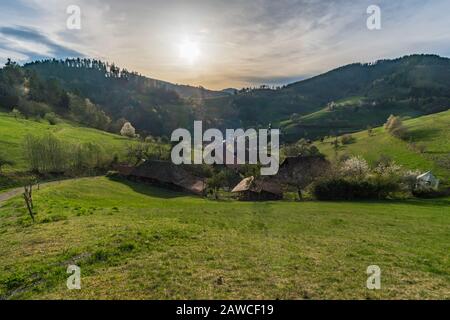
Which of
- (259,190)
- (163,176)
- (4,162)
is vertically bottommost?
(259,190)

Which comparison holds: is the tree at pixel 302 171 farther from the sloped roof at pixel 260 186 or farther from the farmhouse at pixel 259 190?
the farmhouse at pixel 259 190

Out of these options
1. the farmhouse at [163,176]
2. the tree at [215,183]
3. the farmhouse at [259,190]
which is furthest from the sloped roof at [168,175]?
the farmhouse at [259,190]

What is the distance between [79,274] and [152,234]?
23.1 ft

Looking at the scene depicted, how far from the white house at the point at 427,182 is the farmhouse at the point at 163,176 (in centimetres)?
5115

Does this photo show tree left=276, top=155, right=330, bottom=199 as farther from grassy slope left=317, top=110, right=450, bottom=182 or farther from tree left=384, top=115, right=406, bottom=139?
tree left=384, top=115, right=406, bottom=139

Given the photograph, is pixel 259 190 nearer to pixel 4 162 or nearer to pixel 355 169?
pixel 355 169

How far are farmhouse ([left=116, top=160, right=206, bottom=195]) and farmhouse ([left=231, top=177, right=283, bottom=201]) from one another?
12.0 m

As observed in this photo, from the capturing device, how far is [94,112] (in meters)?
174

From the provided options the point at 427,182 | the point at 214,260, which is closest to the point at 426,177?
the point at 427,182

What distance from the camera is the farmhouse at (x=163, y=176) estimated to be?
291 feet

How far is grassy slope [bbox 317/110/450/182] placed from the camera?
92750mm

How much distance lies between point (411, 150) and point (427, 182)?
3502cm

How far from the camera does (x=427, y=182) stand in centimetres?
7544
